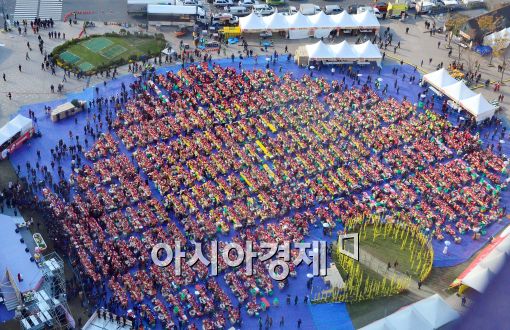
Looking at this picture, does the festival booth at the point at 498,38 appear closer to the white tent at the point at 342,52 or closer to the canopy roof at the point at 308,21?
the canopy roof at the point at 308,21

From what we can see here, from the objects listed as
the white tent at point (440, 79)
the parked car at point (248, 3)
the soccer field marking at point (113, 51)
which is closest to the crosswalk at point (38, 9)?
the soccer field marking at point (113, 51)

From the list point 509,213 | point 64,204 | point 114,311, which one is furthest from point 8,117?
point 509,213

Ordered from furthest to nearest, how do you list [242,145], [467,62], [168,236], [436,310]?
[467,62]
[242,145]
[168,236]
[436,310]

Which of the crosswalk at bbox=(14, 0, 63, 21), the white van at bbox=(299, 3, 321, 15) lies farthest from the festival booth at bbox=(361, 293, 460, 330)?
the crosswalk at bbox=(14, 0, 63, 21)

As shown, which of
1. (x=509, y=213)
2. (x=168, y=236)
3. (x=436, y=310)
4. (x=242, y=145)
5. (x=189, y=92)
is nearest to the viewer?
(x=436, y=310)

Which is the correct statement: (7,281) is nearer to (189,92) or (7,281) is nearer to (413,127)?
(189,92)

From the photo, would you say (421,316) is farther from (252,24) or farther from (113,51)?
(113,51)
